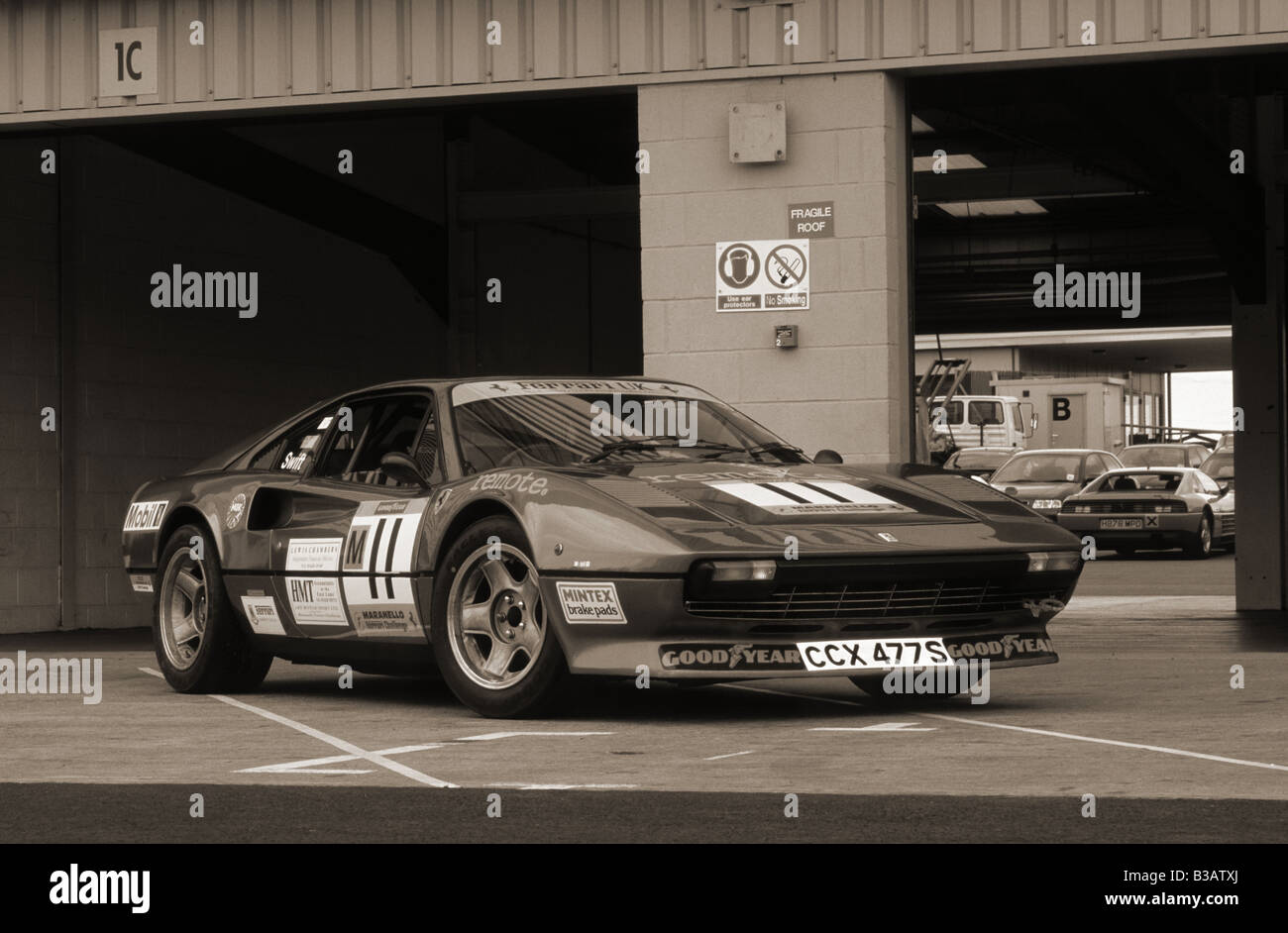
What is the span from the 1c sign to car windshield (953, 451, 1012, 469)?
2333 cm

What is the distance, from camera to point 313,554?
26.7 feet

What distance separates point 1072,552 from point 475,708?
2.15 meters

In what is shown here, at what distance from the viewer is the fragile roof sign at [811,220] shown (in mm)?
10719

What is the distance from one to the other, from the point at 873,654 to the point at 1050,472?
23.5 m

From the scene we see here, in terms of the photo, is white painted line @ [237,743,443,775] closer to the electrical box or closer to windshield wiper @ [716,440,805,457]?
windshield wiper @ [716,440,805,457]

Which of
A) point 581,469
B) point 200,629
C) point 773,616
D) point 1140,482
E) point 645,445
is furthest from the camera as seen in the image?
point 1140,482

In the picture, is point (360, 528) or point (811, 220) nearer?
point (360, 528)

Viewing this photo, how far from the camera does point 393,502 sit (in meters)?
7.82

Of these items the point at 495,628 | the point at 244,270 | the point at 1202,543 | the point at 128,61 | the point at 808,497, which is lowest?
the point at 1202,543

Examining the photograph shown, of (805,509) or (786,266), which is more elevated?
(786,266)

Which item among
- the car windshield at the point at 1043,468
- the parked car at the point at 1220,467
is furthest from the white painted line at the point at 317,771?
the parked car at the point at 1220,467

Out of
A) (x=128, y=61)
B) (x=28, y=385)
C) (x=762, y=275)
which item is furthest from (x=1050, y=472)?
(x=128, y=61)

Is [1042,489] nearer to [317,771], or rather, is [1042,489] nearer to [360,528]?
[360,528]
